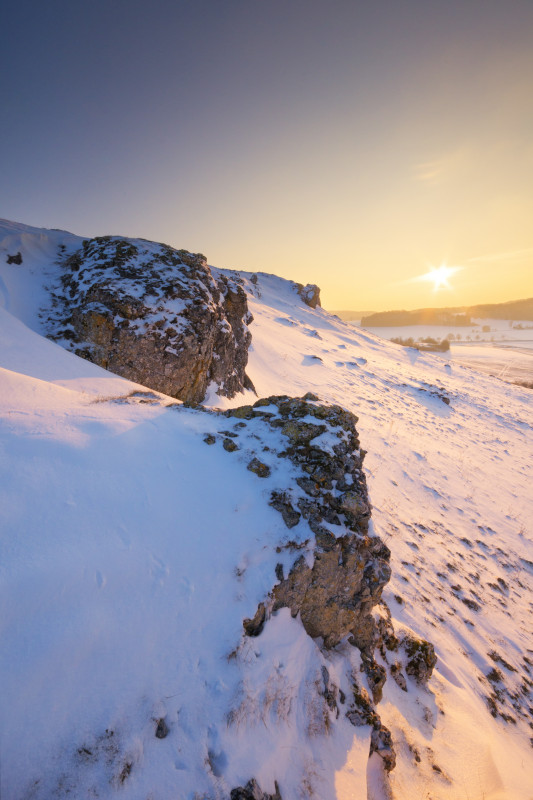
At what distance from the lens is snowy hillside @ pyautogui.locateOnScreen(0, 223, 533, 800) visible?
223cm

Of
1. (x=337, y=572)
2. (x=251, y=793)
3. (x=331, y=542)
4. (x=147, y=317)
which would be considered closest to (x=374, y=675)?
(x=337, y=572)

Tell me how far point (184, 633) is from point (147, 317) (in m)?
7.80

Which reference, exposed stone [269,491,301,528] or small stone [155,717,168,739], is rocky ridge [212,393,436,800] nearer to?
exposed stone [269,491,301,528]

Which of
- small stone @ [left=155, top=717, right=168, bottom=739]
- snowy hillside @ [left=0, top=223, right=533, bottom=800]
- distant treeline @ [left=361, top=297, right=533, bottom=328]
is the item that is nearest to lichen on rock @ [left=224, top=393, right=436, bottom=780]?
snowy hillside @ [left=0, top=223, right=533, bottom=800]

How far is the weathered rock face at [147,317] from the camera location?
819 centimetres

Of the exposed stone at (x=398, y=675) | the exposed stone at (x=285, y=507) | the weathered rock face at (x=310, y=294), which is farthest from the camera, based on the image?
the weathered rock face at (x=310, y=294)

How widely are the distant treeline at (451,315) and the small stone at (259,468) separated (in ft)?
442

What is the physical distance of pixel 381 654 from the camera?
425cm

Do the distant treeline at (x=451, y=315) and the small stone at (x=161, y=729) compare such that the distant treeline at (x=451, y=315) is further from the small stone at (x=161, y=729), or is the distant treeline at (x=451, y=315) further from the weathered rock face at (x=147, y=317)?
the small stone at (x=161, y=729)

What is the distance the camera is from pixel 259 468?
4293 mm

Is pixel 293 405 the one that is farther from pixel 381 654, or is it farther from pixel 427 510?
pixel 427 510

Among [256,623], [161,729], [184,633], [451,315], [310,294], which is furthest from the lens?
[451,315]

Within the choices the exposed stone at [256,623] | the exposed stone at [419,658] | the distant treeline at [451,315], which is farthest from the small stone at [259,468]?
the distant treeline at [451,315]

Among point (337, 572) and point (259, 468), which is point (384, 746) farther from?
point (259, 468)
